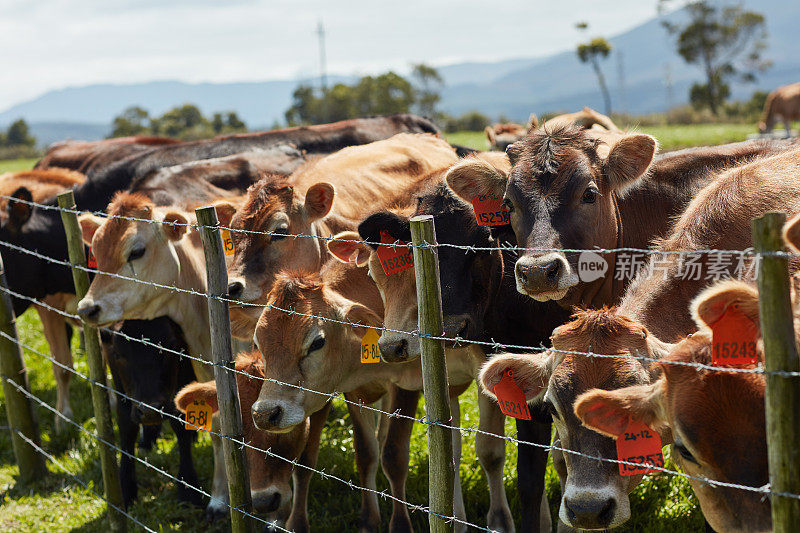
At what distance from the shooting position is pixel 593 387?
9.95 feet

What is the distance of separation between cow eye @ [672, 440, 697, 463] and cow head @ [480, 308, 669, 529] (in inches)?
13.0

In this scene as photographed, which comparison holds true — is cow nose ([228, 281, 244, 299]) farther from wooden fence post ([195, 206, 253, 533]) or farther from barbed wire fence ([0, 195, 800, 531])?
wooden fence post ([195, 206, 253, 533])

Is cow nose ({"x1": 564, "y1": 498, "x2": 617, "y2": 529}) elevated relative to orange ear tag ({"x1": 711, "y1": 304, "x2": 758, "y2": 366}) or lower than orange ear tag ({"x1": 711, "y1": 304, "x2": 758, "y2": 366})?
lower

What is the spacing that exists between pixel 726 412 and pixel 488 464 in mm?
2549

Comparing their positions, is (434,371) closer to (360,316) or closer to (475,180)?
(360,316)

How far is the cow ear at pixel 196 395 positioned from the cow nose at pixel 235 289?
779mm

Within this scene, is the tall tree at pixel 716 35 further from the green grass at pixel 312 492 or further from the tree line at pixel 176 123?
the green grass at pixel 312 492

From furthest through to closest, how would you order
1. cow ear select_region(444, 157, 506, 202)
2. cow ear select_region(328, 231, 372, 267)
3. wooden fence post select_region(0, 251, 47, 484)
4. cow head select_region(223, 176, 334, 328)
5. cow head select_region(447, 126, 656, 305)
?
wooden fence post select_region(0, 251, 47, 484) < cow head select_region(223, 176, 334, 328) < cow ear select_region(328, 231, 372, 267) < cow ear select_region(444, 157, 506, 202) < cow head select_region(447, 126, 656, 305)

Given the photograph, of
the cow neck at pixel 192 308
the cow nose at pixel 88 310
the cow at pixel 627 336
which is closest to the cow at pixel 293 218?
the cow neck at pixel 192 308

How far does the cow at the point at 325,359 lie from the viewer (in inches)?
161

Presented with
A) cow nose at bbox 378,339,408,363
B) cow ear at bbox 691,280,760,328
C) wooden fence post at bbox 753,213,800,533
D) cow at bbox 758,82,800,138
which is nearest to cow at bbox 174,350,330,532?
cow nose at bbox 378,339,408,363

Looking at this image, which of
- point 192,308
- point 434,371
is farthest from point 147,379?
point 434,371

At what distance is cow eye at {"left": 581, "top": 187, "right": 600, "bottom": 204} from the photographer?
4.19 meters

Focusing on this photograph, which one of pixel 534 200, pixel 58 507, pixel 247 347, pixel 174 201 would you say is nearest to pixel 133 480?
pixel 58 507
